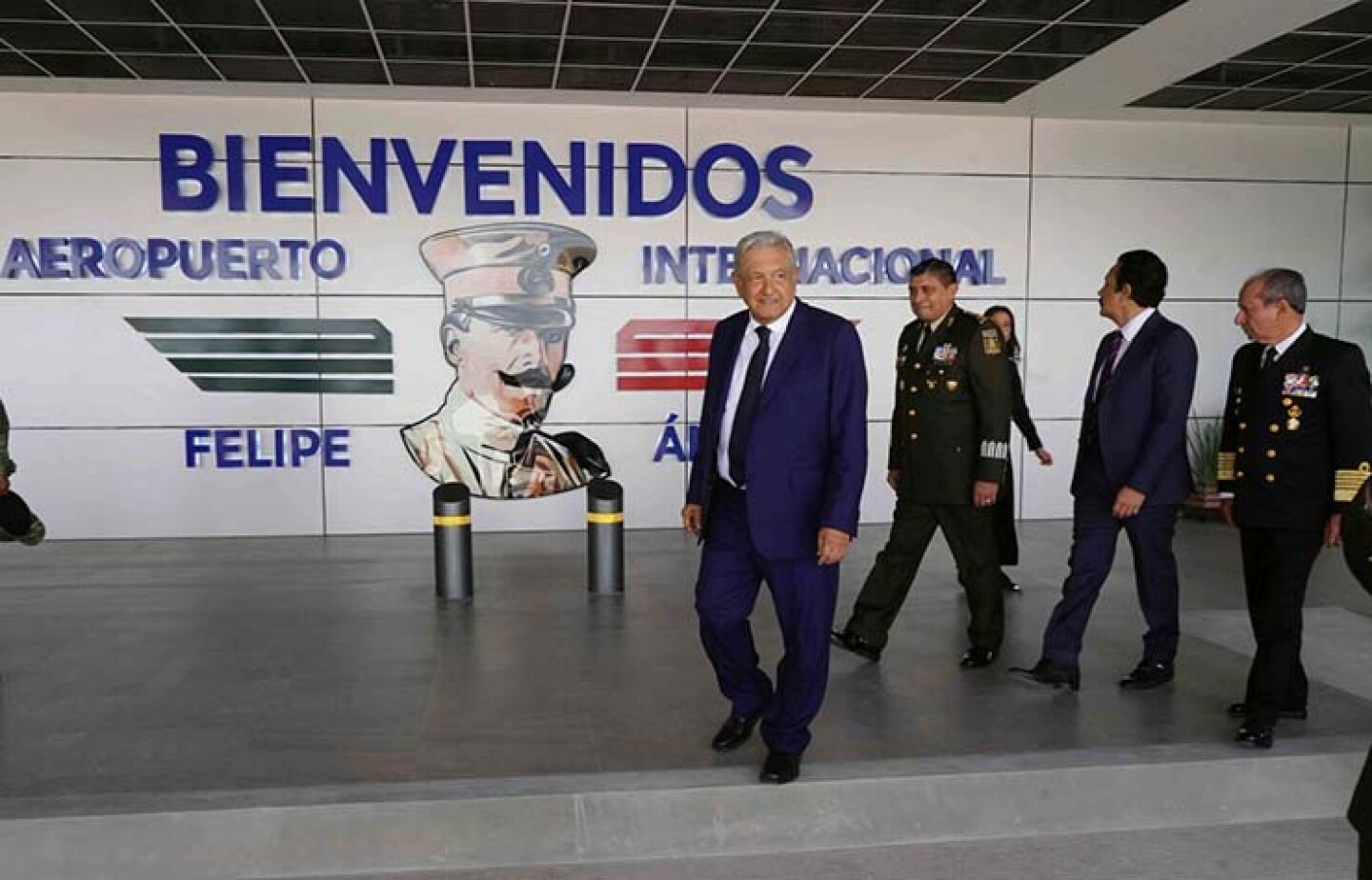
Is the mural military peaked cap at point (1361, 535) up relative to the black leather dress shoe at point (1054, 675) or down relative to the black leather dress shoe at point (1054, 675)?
up

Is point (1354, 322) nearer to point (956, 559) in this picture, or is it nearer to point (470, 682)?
point (956, 559)

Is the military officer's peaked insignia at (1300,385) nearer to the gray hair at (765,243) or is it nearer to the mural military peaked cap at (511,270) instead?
the gray hair at (765,243)

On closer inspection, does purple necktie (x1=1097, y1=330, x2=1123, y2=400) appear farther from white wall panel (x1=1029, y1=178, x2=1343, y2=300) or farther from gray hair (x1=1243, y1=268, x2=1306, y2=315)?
white wall panel (x1=1029, y1=178, x2=1343, y2=300)

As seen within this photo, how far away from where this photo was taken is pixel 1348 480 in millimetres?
3686

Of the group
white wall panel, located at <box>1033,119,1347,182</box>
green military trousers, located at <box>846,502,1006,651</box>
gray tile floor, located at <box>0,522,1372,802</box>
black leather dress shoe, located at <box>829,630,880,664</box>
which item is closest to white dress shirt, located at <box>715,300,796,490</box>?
gray tile floor, located at <box>0,522,1372,802</box>

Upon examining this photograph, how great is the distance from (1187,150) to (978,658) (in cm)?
612

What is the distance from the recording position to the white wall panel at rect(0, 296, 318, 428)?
7852mm

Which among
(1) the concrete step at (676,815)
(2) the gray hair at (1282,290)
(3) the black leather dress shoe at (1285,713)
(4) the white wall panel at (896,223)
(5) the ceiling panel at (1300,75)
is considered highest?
(5) the ceiling panel at (1300,75)

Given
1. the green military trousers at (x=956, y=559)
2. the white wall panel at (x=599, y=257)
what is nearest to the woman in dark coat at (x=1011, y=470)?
the green military trousers at (x=956, y=559)

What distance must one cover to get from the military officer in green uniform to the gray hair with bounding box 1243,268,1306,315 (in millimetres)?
1101

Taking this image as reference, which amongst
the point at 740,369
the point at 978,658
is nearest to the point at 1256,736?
the point at 978,658

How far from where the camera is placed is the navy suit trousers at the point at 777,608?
3.41m

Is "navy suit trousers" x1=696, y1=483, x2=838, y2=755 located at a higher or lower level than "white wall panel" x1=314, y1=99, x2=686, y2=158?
lower

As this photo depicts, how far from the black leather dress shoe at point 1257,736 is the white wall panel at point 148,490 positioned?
6644 mm
